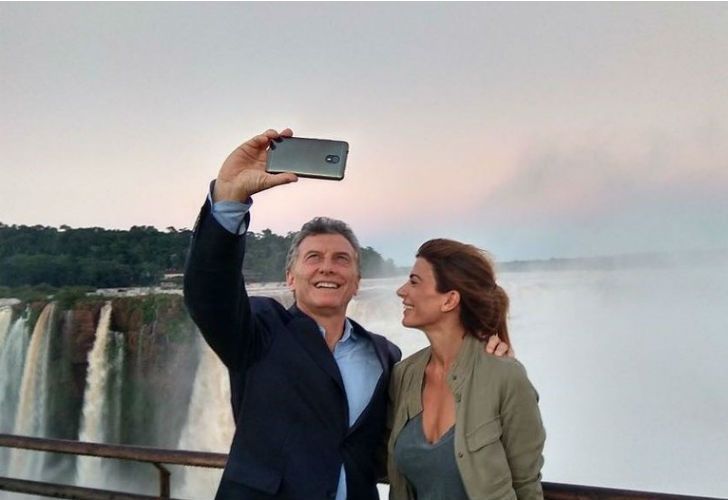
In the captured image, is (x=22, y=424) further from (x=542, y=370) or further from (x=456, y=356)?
(x=542, y=370)

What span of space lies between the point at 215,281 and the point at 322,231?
37cm

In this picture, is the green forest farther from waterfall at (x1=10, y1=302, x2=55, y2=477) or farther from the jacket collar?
the jacket collar

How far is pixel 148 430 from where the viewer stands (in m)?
22.6

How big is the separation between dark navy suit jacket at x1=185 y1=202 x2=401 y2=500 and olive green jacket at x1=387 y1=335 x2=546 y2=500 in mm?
94

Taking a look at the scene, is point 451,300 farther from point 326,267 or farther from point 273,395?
point 273,395

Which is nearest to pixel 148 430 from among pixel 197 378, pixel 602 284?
pixel 197 378

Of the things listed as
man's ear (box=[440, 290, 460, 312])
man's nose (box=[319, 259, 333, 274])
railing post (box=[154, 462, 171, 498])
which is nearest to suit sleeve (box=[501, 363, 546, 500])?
man's ear (box=[440, 290, 460, 312])

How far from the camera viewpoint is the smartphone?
1180mm

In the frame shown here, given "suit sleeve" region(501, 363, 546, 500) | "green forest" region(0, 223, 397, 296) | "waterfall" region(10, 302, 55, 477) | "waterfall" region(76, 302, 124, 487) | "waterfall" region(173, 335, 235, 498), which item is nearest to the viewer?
"suit sleeve" region(501, 363, 546, 500)

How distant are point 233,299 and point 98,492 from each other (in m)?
1.29

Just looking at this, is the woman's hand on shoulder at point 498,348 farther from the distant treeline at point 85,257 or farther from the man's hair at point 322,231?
the distant treeline at point 85,257

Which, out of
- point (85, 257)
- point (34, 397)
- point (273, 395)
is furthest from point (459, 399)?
point (85, 257)

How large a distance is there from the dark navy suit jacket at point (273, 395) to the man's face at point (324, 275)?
0.06 m

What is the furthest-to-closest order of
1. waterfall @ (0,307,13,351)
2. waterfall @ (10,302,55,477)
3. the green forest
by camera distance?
1. the green forest
2. waterfall @ (0,307,13,351)
3. waterfall @ (10,302,55,477)
